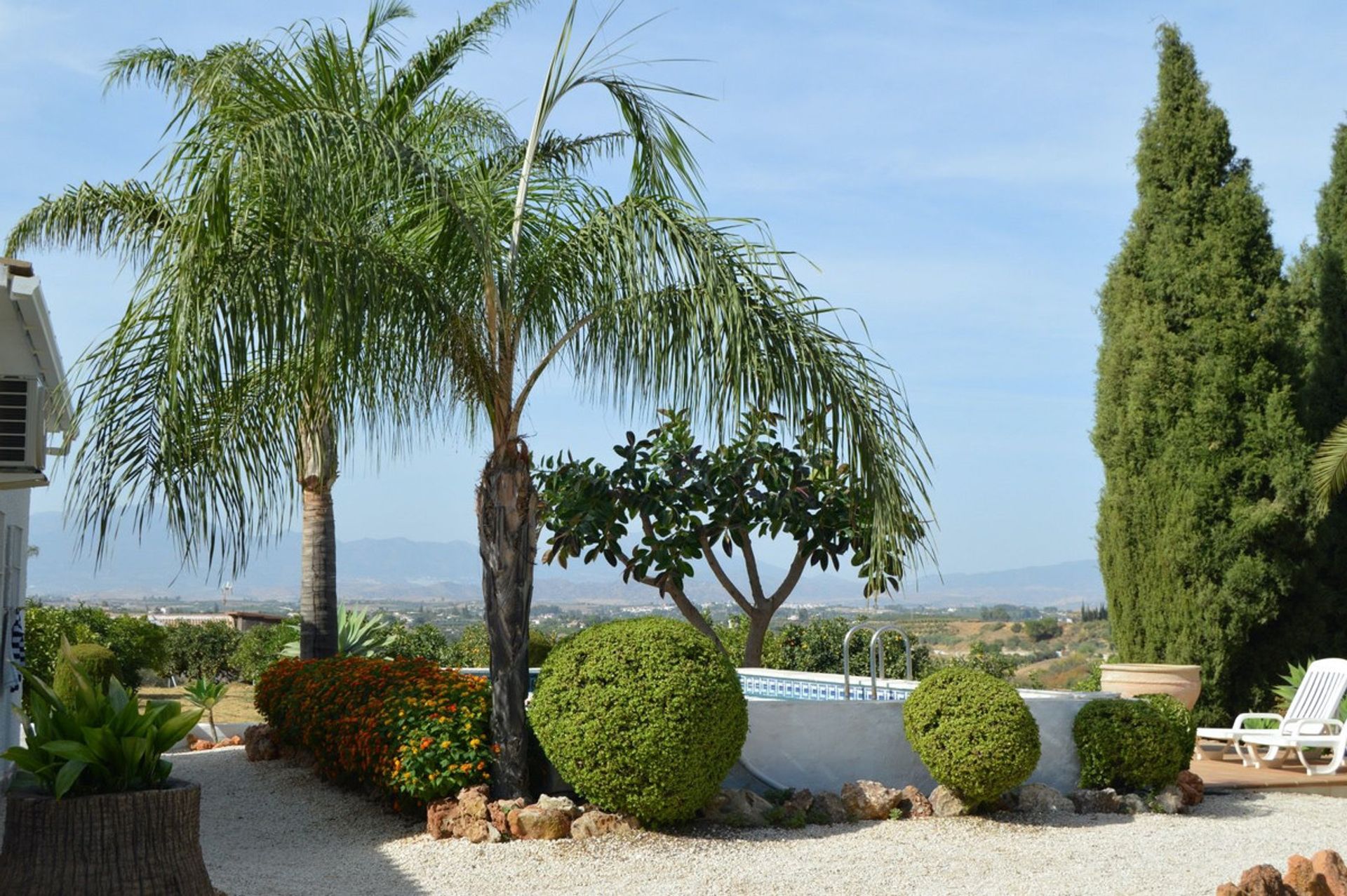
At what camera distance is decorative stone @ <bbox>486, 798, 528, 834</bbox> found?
297 inches

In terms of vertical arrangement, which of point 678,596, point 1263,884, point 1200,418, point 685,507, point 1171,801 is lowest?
point 1171,801

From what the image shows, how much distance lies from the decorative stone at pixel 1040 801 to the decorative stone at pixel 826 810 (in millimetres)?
1321

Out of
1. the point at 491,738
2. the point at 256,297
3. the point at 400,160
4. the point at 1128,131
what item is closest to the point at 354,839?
the point at 491,738

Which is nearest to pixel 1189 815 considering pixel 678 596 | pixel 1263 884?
pixel 1263 884

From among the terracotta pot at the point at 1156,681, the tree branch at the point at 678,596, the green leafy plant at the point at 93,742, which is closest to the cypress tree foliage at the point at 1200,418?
the terracotta pot at the point at 1156,681

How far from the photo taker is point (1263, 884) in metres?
5.39

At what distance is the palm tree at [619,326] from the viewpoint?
7.26 meters

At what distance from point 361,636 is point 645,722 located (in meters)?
8.12

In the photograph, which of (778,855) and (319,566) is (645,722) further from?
(319,566)

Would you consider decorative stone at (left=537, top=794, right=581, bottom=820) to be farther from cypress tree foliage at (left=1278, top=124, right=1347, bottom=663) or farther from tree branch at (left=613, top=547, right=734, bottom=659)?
cypress tree foliage at (left=1278, top=124, right=1347, bottom=663)

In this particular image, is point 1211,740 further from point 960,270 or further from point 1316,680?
point 960,270

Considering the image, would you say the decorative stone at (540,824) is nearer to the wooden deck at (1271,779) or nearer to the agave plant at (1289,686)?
the wooden deck at (1271,779)

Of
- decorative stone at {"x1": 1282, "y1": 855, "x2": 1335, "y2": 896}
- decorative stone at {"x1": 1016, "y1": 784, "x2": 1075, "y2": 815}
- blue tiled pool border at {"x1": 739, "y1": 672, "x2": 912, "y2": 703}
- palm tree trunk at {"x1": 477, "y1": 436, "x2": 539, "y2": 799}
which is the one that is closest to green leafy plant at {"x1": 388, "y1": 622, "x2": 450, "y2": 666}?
blue tiled pool border at {"x1": 739, "y1": 672, "x2": 912, "y2": 703}

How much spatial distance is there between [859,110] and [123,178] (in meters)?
7.26
